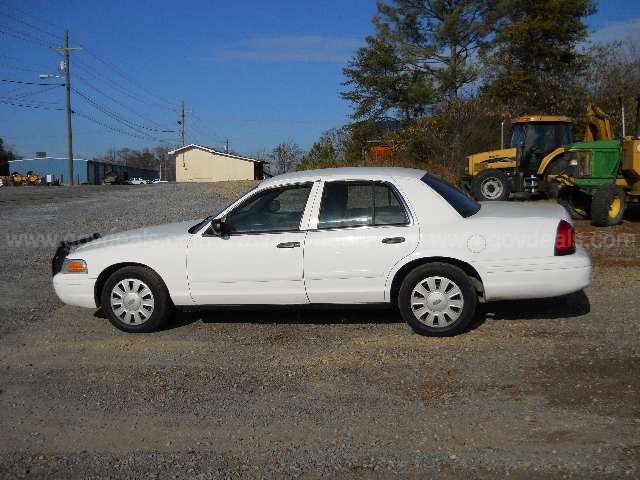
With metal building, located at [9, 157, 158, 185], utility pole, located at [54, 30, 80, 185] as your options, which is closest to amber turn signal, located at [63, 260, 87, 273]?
utility pole, located at [54, 30, 80, 185]

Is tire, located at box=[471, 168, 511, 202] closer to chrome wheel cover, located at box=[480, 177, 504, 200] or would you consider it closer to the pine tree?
chrome wheel cover, located at box=[480, 177, 504, 200]

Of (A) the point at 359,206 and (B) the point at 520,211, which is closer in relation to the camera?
(A) the point at 359,206

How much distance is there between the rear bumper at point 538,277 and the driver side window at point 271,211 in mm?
1787

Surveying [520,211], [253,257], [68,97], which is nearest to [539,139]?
[520,211]

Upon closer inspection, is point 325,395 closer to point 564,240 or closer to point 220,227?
point 220,227

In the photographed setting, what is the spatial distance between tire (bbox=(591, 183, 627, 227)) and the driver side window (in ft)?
29.1

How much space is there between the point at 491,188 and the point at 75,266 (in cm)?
1336

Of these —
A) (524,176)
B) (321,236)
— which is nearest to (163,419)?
(321,236)

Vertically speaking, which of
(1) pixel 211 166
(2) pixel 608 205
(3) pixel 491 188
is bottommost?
(2) pixel 608 205

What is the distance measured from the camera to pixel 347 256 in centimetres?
561

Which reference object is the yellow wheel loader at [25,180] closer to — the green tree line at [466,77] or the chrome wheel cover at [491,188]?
the green tree line at [466,77]

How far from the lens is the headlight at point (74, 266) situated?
6161 millimetres

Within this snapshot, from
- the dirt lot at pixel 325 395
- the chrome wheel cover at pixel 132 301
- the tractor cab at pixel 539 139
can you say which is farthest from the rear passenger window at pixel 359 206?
the tractor cab at pixel 539 139

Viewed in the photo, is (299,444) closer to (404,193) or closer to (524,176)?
(404,193)
